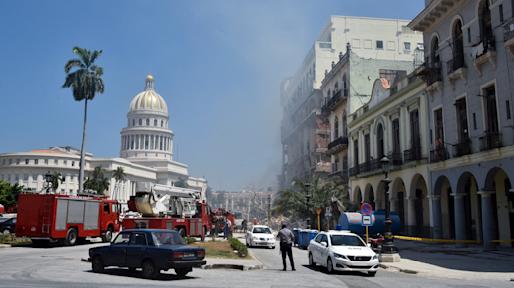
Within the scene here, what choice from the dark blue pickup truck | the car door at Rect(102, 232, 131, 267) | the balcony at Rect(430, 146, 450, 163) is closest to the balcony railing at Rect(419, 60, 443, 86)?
the balcony at Rect(430, 146, 450, 163)

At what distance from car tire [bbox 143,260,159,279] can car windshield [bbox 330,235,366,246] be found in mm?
6256

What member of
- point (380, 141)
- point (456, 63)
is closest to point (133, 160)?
point (380, 141)

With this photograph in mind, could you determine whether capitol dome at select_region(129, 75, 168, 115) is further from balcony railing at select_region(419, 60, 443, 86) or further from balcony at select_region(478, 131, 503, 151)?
balcony at select_region(478, 131, 503, 151)

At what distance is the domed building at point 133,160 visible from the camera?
11650cm

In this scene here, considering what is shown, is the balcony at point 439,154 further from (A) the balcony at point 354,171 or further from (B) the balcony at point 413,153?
(A) the balcony at point 354,171

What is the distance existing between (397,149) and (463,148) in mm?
9954

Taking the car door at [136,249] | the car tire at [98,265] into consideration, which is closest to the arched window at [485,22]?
the car door at [136,249]

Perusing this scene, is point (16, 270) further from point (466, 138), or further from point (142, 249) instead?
point (466, 138)

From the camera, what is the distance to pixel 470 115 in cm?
2655

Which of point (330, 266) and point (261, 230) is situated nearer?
point (330, 266)

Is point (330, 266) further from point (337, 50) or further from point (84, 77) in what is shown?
point (337, 50)

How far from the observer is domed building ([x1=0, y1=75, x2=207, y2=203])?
11650 centimetres

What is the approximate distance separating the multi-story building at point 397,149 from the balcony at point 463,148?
3983mm

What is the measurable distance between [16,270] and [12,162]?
113m
